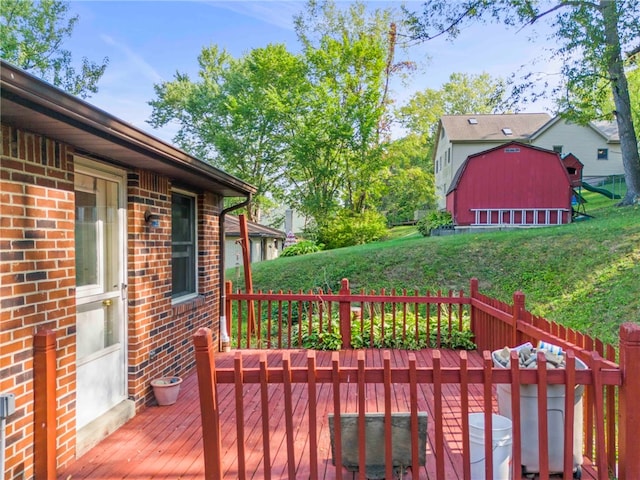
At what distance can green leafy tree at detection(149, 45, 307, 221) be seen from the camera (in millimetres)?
21594

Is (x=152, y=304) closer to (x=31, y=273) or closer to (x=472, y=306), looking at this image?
(x=31, y=273)

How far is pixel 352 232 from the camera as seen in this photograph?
63.6ft

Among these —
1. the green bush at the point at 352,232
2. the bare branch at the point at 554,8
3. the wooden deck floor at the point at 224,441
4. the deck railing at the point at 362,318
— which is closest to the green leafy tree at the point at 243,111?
the green bush at the point at 352,232

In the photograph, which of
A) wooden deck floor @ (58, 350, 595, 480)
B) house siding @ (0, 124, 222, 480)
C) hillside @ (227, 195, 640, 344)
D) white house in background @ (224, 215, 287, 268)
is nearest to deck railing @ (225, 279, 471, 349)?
wooden deck floor @ (58, 350, 595, 480)

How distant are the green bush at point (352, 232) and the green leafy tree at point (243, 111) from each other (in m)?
5.96

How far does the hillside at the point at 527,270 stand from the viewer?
6.45 metres

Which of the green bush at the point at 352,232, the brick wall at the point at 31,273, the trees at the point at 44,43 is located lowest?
the brick wall at the point at 31,273

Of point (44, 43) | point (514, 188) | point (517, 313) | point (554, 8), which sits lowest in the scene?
point (517, 313)

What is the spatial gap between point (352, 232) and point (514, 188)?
7.10 m

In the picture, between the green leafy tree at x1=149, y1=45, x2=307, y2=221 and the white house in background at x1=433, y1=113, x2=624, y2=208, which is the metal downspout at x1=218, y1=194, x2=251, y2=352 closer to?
the green leafy tree at x1=149, y1=45, x2=307, y2=221

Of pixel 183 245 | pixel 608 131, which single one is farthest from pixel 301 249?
pixel 608 131

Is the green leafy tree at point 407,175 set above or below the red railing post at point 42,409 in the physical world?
above

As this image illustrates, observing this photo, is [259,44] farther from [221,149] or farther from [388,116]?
[388,116]

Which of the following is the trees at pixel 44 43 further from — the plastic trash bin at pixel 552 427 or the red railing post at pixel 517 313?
the plastic trash bin at pixel 552 427
